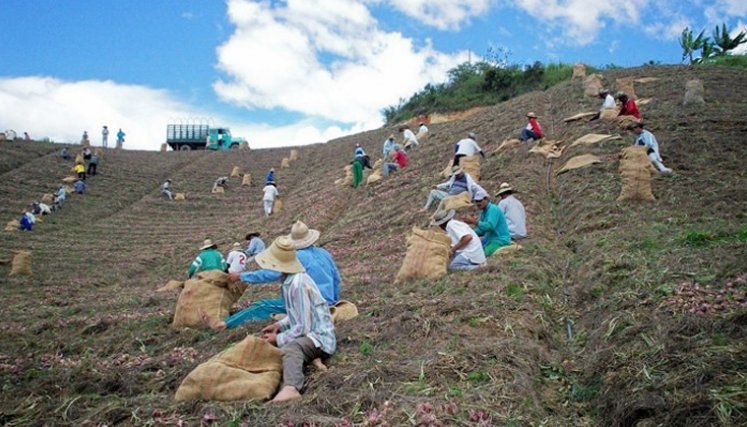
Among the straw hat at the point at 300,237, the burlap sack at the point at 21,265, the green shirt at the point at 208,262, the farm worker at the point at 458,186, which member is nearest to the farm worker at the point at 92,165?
the burlap sack at the point at 21,265

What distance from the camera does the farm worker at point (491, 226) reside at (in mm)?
8898

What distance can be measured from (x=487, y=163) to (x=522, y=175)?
2.71 metres

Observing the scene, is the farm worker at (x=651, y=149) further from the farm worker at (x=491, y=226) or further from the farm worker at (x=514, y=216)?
the farm worker at (x=491, y=226)

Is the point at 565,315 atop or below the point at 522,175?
below

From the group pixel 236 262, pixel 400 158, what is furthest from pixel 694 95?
pixel 236 262

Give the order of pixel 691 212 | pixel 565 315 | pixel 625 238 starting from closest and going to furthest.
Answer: pixel 565 315 → pixel 625 238 → pixel 691 212

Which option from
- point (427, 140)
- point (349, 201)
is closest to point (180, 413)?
point (349, 201)

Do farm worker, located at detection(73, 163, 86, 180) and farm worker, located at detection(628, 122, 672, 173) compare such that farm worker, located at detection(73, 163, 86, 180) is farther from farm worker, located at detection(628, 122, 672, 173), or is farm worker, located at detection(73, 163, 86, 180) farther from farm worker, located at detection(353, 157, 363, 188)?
farm worker, located at detection(628, 122, 672, 173)

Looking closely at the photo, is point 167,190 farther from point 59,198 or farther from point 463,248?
point 463,248

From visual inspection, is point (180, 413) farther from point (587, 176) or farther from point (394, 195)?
point (394, 195)

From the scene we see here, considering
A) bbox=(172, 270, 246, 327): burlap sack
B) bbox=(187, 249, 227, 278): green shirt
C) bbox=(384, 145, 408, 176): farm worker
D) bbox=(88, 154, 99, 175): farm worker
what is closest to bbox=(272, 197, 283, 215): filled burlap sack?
bbox=(384, 145, 408, 176): farm worker

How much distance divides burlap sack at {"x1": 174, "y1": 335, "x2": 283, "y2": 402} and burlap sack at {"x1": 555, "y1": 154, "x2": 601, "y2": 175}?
1064 cm

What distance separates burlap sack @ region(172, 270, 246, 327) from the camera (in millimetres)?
7430

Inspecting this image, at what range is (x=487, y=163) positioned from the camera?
16531 mm
